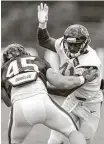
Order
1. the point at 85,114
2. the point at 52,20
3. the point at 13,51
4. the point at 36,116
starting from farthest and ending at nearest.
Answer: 1. the point at 52,20
2. the point at 85,114
3. the point at 13,51
4. the point at 36,116

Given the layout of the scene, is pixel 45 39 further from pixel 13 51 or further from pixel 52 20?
pixel 52 20

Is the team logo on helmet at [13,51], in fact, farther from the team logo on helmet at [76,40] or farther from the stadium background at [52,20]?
the stadium background at [52,20]

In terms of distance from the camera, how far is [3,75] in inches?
136

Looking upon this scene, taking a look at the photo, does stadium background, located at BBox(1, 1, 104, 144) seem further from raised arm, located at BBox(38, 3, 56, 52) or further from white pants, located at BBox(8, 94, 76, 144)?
white pants, located at BBox(8, 94, 76, 144)

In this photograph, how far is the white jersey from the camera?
3.46m

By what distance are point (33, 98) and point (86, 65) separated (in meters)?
0.41

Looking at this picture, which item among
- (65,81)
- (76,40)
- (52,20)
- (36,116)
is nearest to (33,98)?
(36,116)

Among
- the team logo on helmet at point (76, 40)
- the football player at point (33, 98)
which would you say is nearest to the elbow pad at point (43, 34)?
the team logo on helmet at point (76, 40)

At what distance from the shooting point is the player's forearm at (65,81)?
3297 mm

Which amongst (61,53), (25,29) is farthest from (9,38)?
(61,53)

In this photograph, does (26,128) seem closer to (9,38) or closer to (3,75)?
(3,75)

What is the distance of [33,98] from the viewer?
332cm

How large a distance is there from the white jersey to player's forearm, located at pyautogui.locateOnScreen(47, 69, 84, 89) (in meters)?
0.10

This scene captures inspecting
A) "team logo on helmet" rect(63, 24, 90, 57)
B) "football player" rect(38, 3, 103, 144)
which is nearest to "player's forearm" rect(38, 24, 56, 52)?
"football player" rect(38, 3, 103, 144)
